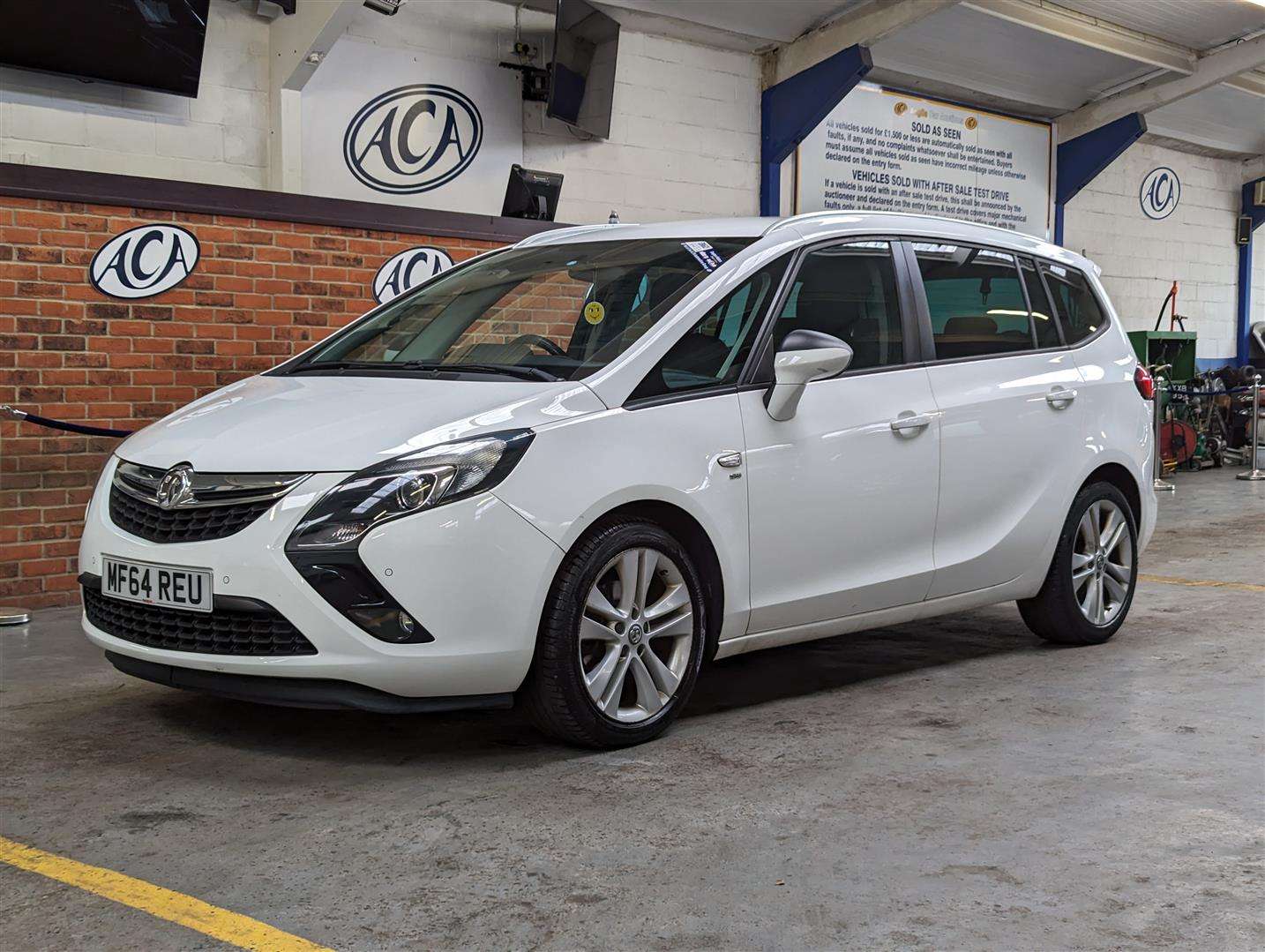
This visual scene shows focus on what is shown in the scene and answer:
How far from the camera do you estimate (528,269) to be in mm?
4734

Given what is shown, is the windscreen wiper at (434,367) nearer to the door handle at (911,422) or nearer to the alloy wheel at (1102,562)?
the door handle at (911,422)

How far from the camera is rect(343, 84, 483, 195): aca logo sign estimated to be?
31.2 ft

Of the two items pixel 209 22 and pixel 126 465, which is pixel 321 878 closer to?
pixel 126 465

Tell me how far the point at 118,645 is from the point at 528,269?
187 centimetres

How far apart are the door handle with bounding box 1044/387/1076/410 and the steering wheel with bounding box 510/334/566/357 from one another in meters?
2.02

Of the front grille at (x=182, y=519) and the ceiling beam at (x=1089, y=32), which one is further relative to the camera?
the ceiling beam at (x=1089, y=32)

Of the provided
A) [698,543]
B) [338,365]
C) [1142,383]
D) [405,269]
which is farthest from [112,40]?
[1142,383]

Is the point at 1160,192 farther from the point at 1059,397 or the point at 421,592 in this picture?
the point at 421,592

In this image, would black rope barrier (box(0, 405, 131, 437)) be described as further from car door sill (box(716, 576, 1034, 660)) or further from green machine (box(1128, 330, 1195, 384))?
green machine (box(1128, 330, 1195, 384))

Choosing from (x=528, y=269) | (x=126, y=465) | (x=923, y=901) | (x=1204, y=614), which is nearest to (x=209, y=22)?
(x=528, y=269)

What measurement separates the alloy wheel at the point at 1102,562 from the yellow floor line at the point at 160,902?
3.62 meters

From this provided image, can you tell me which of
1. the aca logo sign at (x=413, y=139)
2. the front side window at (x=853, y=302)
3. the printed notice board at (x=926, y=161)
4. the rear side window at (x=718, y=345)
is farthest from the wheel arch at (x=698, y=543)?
the printed notice board at (x=926, y=161)

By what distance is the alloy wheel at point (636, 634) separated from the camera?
3.75m

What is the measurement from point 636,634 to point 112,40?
19.3 ft
